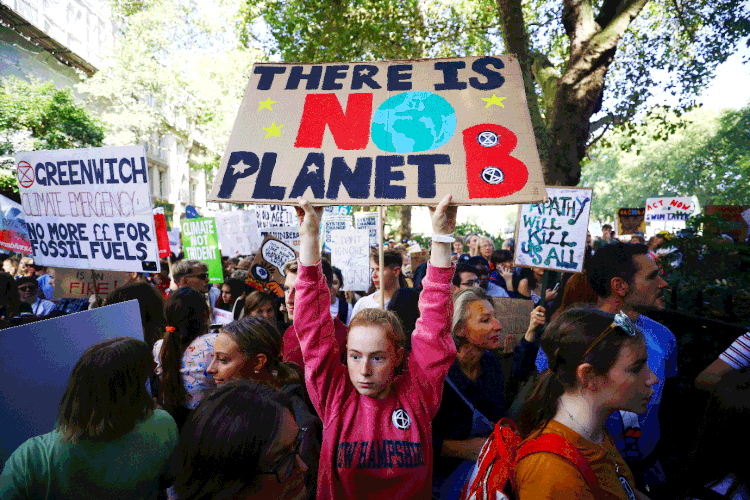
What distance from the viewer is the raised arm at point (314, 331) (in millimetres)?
1937

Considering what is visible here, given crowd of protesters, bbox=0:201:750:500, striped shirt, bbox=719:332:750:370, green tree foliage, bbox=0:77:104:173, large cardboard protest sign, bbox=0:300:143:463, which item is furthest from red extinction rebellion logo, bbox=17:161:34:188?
green tree foliage, bbox=0:77:104:173

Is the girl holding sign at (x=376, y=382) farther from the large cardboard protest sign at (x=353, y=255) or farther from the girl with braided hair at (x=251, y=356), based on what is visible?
the large cardboard protest sign at (x=353, y=255)

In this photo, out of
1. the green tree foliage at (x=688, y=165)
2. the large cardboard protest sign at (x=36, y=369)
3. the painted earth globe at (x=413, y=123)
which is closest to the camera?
the large cardboard protest sign at (x=36, y=369)

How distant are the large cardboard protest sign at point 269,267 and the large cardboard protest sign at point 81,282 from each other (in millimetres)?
1251

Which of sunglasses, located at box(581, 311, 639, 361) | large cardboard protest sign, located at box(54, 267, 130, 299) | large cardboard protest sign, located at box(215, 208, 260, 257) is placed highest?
large cardboard protest sign, located at box(215, 208, 260, 257)

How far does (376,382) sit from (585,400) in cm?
78

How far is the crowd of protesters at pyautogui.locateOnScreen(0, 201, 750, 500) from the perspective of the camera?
1399 mm

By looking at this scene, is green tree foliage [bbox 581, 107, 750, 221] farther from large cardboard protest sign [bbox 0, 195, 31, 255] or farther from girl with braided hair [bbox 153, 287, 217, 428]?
girl with braided hair [bbox 153, 287, 217, 428]

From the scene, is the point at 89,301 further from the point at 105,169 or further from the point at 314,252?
the point at 314,252

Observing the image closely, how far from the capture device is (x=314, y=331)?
1950mm

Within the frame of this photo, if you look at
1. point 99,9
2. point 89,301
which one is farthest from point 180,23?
point 89,301

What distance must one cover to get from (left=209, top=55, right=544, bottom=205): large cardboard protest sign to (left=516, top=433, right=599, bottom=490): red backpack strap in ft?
3.02

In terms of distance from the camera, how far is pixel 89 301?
450 cm

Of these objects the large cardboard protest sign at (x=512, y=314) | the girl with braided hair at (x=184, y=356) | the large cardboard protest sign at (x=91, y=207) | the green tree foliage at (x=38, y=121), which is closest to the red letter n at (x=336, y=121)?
the girl with braided hair at (x=184, y=356)
